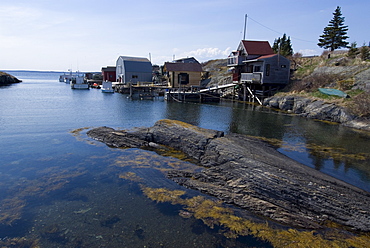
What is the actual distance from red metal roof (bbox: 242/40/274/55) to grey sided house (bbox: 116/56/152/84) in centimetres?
3010

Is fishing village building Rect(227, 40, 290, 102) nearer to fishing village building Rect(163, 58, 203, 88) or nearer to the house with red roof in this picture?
the house with red roof

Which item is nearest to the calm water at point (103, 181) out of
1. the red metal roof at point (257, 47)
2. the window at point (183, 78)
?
the red metal roof at point (257, 47)

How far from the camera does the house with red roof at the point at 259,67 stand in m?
41.9

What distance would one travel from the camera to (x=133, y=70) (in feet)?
221

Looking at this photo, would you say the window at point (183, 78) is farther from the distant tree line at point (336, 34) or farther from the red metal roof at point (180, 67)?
the distant tree line at point (336, 34)

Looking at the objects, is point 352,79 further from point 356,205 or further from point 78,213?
point 78,213

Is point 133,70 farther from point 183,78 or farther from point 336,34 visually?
point 336,34

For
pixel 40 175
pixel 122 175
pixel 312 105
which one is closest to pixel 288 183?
pixel 122 175

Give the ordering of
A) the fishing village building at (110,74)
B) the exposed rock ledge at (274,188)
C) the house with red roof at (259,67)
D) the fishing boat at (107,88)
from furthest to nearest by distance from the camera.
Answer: the fishing village building at (110,74), the fishing boat at (107,88), the house with red roof at (259,67), the exposed rock ledge at (274,188)

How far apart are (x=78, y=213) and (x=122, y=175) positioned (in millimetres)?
3779

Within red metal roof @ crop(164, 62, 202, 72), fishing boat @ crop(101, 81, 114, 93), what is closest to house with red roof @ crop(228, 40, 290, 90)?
red metal roof @ crop(164, 62, 202, 72)

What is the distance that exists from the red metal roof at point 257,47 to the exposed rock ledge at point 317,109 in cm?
1127

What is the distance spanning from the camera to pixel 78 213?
1016 centimetres

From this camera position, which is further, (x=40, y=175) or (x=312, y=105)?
(x=312, y=105)
